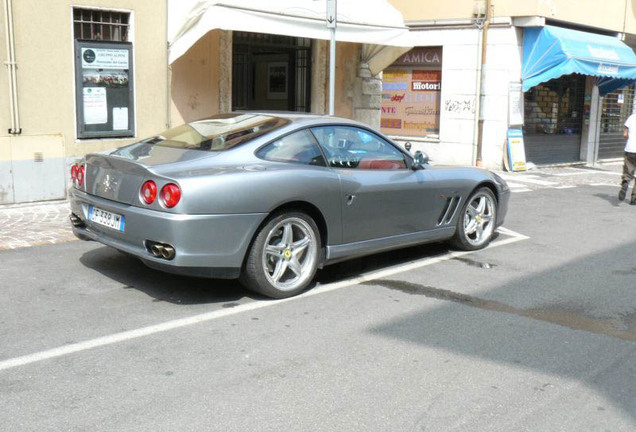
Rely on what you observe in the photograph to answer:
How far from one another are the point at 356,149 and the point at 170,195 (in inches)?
79.0

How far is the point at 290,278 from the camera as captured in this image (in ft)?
19.3

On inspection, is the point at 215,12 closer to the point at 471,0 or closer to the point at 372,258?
the point at 372,258

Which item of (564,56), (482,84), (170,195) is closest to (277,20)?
(170,195)

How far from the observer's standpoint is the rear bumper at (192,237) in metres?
5.11

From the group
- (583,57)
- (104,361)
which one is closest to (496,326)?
(104,361)

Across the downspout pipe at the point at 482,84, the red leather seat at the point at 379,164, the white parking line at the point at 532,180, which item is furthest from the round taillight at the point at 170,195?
the downspout pipe at the point at 482,84

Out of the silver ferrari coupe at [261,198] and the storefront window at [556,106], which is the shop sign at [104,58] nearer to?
the silver ferrari coupe at [261,198]

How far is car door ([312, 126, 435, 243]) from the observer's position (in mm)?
6164

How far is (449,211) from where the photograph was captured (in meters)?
7.23

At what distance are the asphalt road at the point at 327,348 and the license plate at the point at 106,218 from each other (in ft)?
1.88

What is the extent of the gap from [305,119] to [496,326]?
2410 millimetres

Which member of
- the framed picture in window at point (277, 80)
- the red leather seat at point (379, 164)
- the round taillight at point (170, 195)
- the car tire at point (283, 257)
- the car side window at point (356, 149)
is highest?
the framed picture in window at point (277, 80)

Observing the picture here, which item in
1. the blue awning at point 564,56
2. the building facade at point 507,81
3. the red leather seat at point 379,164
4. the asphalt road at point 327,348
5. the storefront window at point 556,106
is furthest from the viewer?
the storefront window at point 556,106

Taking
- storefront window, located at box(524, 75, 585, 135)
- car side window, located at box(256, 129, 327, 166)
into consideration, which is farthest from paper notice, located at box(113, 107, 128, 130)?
storefront window, located at box(524, 75, 585, 135)
